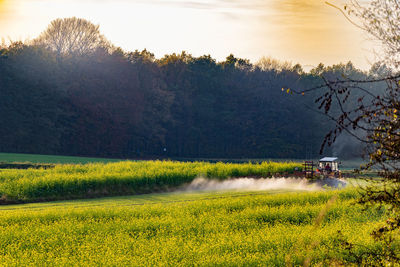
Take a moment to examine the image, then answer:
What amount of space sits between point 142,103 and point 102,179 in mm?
36896

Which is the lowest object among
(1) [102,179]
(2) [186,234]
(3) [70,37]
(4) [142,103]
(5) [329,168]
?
(2) [186,234]

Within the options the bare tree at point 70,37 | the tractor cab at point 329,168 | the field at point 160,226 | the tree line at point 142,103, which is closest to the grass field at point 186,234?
the field at point 160,226

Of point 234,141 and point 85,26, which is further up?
point 85,26

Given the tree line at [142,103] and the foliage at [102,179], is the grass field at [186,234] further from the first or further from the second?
the tree line at [142,103]

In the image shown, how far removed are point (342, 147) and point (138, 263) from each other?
5876 centimetres

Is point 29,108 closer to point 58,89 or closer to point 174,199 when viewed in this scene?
point 58,89

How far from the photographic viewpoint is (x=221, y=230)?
1355 centimetres

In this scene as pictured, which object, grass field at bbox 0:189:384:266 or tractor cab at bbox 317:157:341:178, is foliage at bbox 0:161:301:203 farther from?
tractor cab at bbox 317:157:341:178

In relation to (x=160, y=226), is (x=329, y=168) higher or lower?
higher

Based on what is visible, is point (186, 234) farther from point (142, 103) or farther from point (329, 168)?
point (142, 103)

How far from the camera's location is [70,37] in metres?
58.6

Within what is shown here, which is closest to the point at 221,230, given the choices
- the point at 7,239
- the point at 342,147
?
the point at 7,239

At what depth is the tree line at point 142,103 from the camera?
52312mm

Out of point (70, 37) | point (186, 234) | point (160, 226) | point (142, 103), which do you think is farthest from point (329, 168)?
point (70, 37)
